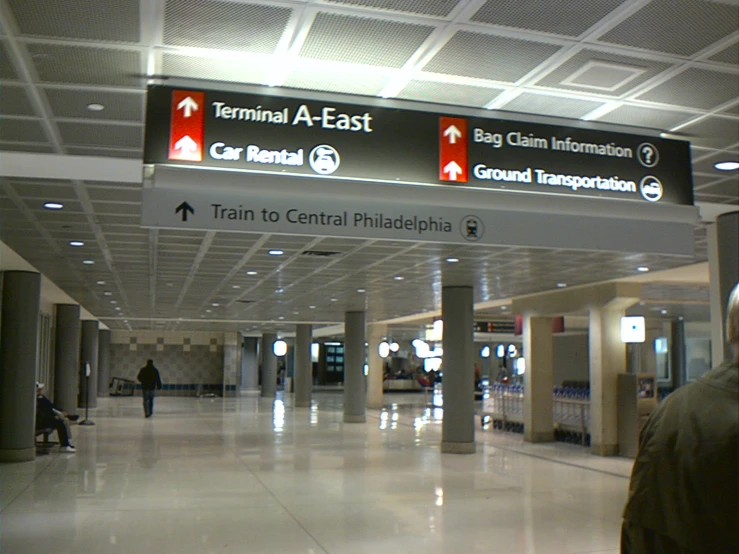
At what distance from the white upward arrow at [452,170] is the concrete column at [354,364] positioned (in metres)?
20.7

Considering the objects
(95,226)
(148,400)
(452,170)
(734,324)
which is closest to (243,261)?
(95,226)

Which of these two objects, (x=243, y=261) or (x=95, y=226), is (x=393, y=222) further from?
(x=243, y=261)

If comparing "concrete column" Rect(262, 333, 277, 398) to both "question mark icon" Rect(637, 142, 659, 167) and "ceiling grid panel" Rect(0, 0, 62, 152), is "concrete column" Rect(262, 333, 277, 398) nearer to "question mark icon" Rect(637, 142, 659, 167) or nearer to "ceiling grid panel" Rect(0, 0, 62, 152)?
"ceiling grid panel" Rect(0, 0, 62, 152)

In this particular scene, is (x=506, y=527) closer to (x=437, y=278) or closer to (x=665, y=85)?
(x=665, y=85)

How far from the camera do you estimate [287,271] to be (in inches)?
594

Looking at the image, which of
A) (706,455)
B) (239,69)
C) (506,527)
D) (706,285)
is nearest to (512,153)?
(239,69)

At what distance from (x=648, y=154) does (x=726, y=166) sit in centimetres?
192

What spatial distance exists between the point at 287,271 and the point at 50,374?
13195mm

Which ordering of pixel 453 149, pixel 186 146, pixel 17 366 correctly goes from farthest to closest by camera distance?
1. pixel 17 366
2. pixel 453 149
3. pixel 186 146

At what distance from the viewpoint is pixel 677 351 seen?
33781 mm

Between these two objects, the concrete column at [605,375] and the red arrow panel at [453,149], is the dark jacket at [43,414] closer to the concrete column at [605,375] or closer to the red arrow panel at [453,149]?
the concrete column at [605,375]

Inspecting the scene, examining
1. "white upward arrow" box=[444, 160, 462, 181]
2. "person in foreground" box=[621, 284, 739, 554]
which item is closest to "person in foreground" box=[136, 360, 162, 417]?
"white upward arrow" box=[444, 160, 462, 181]

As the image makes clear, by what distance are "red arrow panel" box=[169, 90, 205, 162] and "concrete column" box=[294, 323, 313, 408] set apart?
28164 millimetres

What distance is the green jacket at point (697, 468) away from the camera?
1873 millimetres
